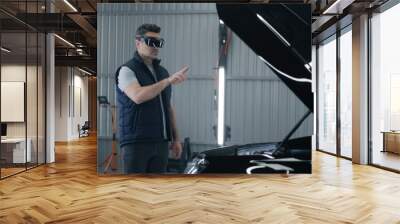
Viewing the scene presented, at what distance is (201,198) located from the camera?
4.71 metres

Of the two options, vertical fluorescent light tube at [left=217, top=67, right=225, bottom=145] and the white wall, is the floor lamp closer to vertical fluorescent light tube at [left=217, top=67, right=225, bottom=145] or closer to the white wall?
vertical fluorescent light tube at [left=217, top=67, right=225, bottom=145]

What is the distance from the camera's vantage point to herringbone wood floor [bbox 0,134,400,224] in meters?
3.83

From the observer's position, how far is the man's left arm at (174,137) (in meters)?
6.20

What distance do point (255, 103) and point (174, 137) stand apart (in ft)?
4.80

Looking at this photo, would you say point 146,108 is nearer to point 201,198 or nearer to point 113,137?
point 113,137

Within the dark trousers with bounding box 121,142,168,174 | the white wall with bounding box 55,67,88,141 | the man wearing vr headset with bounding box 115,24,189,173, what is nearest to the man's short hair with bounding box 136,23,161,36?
the man wearing vr headset with bounding box 115,24,189,173

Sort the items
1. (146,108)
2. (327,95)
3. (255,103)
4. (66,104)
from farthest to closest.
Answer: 1. (66,104)
2. (327,95)
3. (255,103)
4. (146,108)

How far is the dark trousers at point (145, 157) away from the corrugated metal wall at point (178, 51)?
369 mm

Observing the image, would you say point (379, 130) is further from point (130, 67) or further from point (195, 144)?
point (130, 67)

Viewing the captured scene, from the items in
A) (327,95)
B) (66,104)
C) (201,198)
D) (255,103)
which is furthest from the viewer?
(66,104)

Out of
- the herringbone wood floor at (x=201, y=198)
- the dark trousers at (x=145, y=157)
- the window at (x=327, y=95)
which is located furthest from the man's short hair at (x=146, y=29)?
A: the window at (x=327, y=95)

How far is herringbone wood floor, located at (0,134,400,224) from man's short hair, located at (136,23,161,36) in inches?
95.8

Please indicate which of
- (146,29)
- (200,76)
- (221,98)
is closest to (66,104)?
(146,29)

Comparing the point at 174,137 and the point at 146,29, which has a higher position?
the point at 146,29
